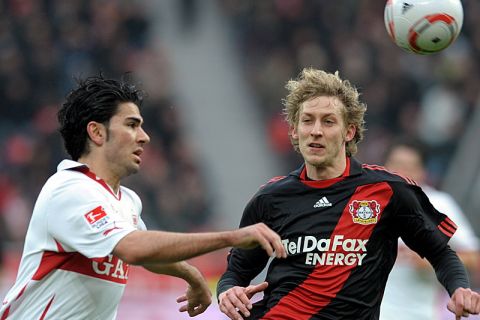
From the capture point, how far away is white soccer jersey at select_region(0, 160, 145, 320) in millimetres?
4652

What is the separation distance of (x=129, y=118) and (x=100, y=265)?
792mm

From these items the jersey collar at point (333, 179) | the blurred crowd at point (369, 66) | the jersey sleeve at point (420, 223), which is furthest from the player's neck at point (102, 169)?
the blurred crowd at point (369, 66)

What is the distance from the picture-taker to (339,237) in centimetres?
497

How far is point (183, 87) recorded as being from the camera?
15289mm

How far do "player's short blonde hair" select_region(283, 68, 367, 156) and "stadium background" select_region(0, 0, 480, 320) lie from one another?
6.39 metres

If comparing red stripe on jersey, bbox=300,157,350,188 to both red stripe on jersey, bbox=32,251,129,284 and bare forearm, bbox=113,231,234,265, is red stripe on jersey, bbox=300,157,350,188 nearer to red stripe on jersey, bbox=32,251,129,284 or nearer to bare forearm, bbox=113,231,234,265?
bare forearm, bbox=113,231,234,265

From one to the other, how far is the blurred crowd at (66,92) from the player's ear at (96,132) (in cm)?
675

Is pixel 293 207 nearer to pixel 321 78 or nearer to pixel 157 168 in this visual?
pixel 321 78

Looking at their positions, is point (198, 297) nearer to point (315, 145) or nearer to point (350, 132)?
point (315, 145)

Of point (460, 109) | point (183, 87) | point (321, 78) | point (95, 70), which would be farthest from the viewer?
point (183, 87)

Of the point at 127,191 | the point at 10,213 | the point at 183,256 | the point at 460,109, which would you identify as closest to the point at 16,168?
the point at 10,213

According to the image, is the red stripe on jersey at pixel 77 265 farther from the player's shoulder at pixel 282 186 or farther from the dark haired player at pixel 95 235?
the player's shoulder at pixel 282 186

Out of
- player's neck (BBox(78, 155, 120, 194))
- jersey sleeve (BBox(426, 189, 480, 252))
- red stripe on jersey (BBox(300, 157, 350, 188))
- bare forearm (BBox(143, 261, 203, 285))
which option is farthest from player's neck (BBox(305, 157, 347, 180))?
jersey sleeve (BBox(426, 189, 480, 252))

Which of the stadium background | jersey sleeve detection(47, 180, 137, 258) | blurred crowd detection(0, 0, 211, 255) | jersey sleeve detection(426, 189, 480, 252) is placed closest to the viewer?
jersey sleeve detection(47, 180, 137, 258)
